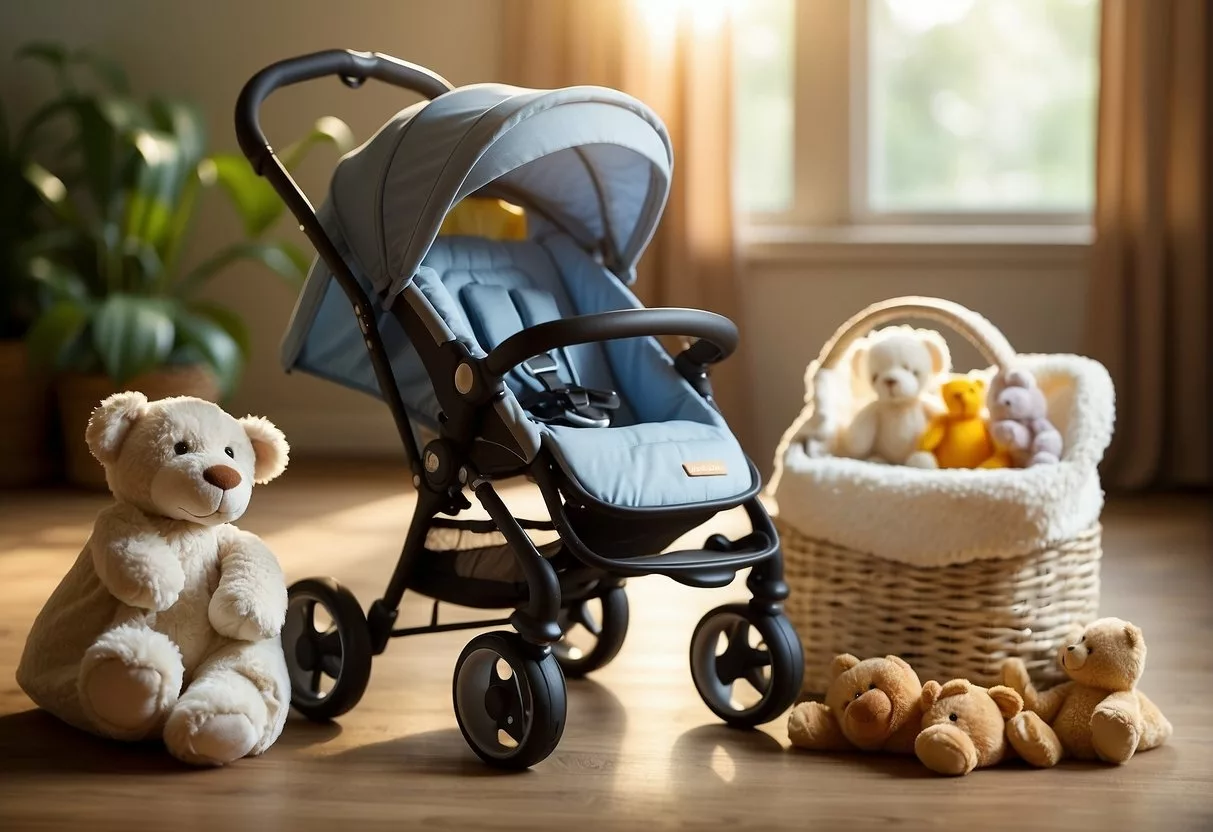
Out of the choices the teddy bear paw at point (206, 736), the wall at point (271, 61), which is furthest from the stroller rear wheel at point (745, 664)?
the wall at point (271, 61)

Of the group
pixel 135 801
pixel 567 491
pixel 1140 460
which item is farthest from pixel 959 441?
pixel 1140 460


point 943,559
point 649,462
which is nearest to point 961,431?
point 943,559

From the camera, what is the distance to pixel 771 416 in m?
4.13

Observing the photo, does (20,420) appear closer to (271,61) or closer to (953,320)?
(271,61)

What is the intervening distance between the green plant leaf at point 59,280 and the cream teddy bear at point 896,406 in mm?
2260

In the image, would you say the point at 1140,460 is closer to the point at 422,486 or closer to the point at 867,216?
the point at 867,216

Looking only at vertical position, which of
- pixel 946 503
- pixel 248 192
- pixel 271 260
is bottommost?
pixel 946 503

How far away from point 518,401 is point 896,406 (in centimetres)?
60

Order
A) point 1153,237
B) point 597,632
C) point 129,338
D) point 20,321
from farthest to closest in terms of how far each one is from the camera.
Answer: point 20,321
point 1153,237
point 129,338
point 597,632

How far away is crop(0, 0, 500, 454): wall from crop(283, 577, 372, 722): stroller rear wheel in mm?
2346

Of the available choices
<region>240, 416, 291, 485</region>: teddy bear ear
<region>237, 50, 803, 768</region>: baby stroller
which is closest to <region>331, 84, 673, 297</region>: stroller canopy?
<region>237, 50, 803, 768</region>: baby stroller

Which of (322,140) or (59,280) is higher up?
(322,140)

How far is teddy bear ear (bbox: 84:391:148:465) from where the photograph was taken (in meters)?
1.85

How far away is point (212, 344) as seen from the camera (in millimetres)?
3641
